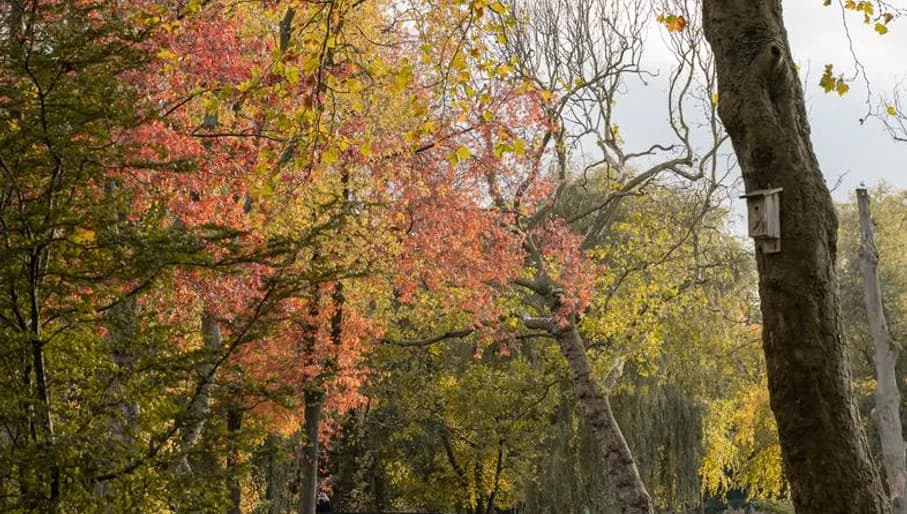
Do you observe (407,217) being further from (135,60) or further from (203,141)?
(135,60)

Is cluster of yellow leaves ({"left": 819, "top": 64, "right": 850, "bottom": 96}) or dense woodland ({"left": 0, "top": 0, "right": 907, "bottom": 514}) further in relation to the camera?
cluster of yellow leaves ({"left": 819, "top": 64, "right": 850, "bottom": 96})

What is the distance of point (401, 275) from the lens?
12.9 meters

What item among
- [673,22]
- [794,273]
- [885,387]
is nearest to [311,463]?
[885,387]

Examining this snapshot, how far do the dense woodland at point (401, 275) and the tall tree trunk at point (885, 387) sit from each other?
2.3 inches

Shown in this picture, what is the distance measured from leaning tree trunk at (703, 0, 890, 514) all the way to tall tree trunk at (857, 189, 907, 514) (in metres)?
9.26

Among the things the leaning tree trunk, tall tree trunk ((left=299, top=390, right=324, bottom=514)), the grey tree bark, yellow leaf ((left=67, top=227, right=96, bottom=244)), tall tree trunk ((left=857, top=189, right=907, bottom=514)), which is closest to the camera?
the leaning tree trunk

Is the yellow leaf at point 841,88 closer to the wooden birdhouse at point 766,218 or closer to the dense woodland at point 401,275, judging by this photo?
the dense woodland at point 401,275

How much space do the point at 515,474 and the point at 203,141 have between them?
1260 centimetres

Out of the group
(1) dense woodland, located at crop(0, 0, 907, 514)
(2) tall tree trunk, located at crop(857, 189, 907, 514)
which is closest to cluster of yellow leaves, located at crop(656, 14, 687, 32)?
(1) dense woodland, located at crop(0, 0, 907, 514)

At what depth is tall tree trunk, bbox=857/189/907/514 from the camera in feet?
42.2

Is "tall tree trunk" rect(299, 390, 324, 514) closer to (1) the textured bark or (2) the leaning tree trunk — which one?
(1) the textured bark

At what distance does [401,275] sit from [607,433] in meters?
4.58

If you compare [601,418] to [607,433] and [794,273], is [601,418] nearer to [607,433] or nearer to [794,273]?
[607,433]

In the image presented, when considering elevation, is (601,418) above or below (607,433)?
above
